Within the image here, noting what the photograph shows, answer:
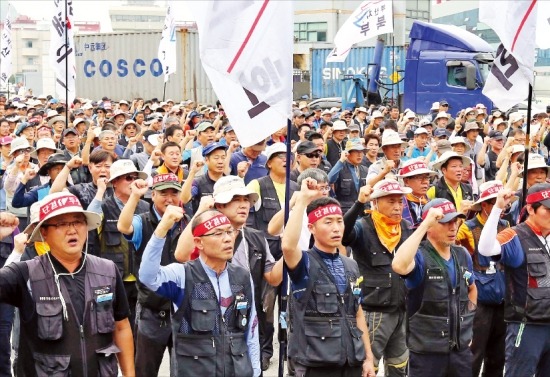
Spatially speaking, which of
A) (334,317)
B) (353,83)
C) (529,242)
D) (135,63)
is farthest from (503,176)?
(135,63)

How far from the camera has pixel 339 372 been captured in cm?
531

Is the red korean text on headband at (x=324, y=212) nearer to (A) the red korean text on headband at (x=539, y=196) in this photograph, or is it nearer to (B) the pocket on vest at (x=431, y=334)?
(B) the pocket on vest at (x=431, y=334)

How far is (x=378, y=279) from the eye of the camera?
6562 millimetres

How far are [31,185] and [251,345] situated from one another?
4.61 meters

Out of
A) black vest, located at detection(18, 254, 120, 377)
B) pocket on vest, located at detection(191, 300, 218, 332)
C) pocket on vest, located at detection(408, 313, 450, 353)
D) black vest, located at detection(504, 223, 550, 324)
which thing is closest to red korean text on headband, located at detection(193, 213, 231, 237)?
pocket on vest, located at detection(191, 300, 218, 332)

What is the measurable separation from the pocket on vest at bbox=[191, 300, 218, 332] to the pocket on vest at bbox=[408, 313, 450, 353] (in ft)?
5.37

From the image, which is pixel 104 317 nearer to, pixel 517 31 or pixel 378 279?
pixel 378 279

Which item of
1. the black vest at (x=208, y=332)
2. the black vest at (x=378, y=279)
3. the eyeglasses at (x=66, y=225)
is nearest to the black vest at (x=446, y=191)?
the black vest at (x=378, y=279)

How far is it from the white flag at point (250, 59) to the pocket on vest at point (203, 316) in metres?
0.93

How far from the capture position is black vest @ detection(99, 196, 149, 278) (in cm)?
699

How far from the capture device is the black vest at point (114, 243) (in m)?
6.99

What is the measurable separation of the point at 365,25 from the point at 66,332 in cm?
1472

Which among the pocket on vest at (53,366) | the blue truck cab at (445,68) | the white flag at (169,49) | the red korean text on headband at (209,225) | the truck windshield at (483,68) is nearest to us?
the pocket on vest at (53,366)

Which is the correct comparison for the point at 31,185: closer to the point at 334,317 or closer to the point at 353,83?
the point at 334,317
